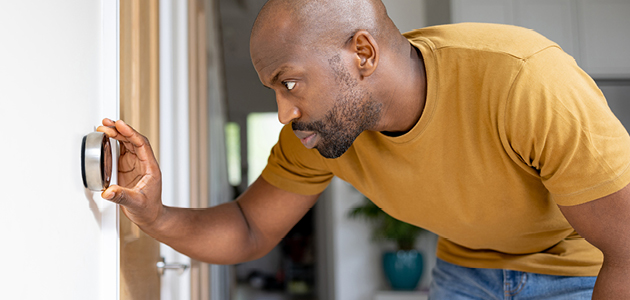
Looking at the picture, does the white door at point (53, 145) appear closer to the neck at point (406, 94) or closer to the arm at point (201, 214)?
the arm at point (201, 214)

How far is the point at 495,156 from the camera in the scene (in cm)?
94

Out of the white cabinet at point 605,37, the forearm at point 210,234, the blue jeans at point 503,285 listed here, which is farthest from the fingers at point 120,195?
the white cabinet at point 605,37

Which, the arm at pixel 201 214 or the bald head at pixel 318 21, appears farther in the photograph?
the bald head at pixel 318 21

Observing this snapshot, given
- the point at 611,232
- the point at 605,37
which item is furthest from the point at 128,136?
the point at 605,37

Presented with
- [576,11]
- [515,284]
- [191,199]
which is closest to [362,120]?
[515,284]

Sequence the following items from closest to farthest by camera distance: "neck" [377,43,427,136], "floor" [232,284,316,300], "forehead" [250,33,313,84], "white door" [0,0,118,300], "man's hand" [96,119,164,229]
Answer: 1. "white door" [0,0,118,300]
2. "man's hand" [96,119,164,229]
3. "forehead" [250,33,313,84]
4. "neck" [377,43,427,136]
5. "floor" [232,284,316,300]

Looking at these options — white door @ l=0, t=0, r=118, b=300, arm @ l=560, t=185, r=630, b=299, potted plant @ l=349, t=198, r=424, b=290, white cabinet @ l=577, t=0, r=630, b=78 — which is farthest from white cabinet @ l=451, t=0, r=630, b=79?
white door @ l=0, t=0, r=118, b=300

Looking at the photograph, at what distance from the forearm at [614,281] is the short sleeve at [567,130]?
12 cm

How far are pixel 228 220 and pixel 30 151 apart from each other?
2.29 feet

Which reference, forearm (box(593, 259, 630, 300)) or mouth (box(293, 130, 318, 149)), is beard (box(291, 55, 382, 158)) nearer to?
mouth (box(293, 130, 318, 149))

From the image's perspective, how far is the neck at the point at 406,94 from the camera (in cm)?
96

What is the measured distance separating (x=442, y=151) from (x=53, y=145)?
2.30ft

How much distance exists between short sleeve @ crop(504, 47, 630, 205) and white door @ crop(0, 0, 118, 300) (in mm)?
629

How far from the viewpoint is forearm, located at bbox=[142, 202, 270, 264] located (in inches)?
36.9
